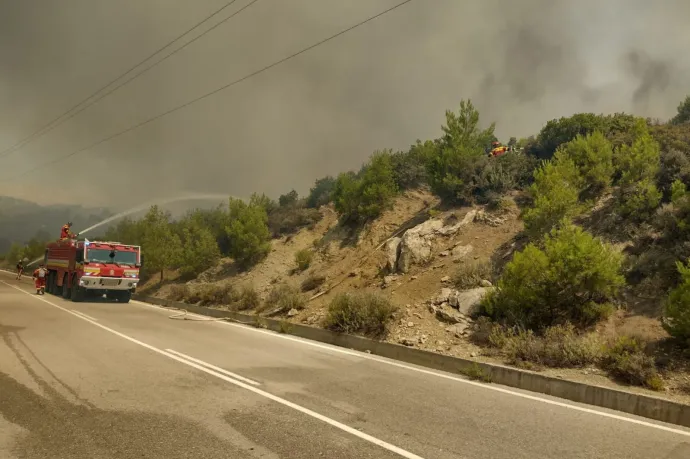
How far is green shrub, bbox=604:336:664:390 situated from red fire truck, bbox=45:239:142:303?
21899 mm

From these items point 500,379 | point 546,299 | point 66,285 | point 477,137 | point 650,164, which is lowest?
point 66,285

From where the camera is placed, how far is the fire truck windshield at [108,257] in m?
22.0

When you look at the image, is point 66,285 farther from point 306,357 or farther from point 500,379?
point 500,379

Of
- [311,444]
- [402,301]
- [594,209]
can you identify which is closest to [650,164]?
[594,209]

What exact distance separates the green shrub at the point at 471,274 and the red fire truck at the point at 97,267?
16938mm

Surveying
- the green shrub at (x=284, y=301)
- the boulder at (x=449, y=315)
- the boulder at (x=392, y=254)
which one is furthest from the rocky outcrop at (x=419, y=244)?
the boulder at (x=449, y=315)

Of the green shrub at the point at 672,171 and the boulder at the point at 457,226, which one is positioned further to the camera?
the boulder at the point at 457,226

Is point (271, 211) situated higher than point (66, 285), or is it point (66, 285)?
point (271, 211)

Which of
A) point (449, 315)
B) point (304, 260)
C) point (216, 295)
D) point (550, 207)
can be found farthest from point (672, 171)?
point (216, 295)

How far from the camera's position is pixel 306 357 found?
34.6 ft

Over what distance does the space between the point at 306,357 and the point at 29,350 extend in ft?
20.1

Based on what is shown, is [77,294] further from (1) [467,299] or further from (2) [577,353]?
(2) [577,353]

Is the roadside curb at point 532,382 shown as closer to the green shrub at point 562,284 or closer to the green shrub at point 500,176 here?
the green shrub at point 562,284

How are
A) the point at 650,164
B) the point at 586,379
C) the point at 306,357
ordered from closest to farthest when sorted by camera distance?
the point at 586,379, the point at 306,357, the point at 650,164
